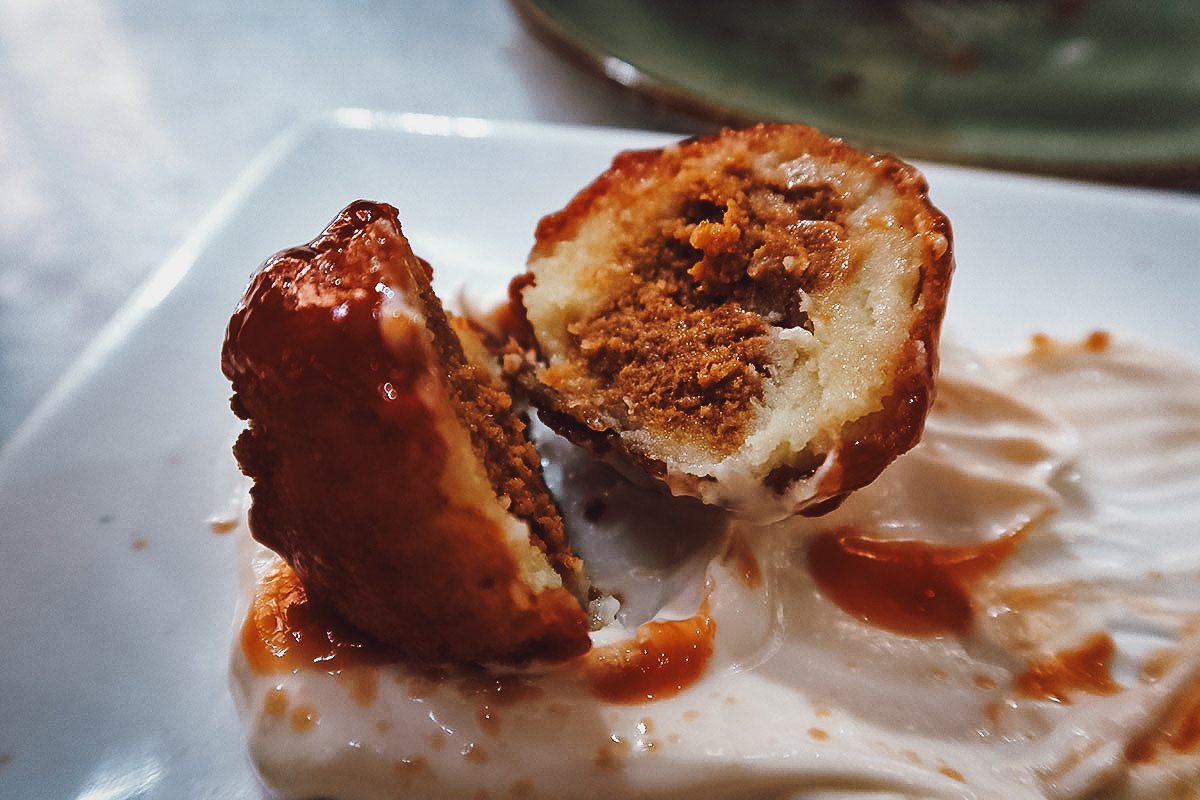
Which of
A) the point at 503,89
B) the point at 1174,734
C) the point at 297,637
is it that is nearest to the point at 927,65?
the point at 503,89

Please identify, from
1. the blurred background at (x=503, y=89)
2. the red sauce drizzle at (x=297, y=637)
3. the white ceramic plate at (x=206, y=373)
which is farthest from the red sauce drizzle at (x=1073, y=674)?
the blurred background at (x=503, y=89)

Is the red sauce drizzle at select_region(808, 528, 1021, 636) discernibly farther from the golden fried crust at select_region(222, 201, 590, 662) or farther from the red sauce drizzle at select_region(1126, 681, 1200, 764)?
the golden fried crust at select_region(222, 201, 590, 662)

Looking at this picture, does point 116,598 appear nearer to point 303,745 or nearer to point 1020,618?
point 303,745

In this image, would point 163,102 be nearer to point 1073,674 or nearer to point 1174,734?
point 1073,674

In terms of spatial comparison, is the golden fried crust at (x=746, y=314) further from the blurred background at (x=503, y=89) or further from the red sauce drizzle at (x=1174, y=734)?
the blurred background at (x=503, y=89)

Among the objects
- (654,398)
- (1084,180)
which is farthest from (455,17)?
(654,398)

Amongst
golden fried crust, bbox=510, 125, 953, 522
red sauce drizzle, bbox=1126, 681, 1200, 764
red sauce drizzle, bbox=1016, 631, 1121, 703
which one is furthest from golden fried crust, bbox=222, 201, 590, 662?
red sauce drizzle, bbox=1126, 681, 1200, 764

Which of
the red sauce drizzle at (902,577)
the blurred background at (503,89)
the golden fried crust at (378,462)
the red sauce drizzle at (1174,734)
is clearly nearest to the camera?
the golden fried crust at (378,462)
